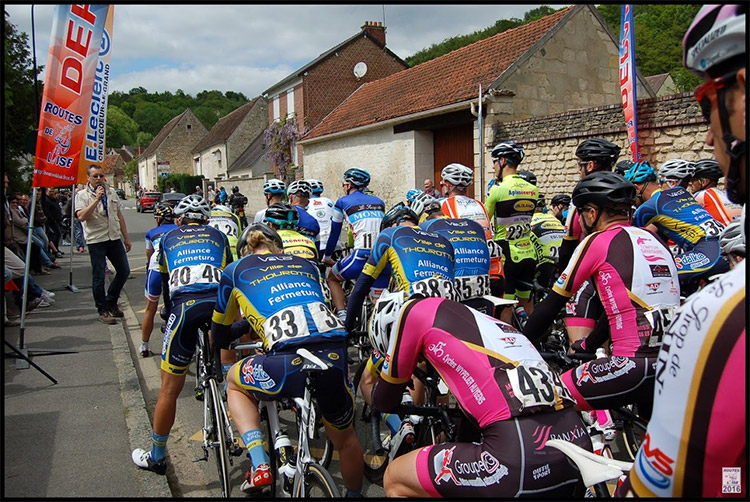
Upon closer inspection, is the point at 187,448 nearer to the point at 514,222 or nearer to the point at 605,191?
the point at 605,191

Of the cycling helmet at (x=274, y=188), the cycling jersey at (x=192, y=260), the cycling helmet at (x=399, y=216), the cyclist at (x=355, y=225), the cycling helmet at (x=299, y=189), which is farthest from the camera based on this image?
the cycling helmet at (x=299, y=189)

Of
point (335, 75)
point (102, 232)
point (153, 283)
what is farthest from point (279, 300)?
point (335, 75)

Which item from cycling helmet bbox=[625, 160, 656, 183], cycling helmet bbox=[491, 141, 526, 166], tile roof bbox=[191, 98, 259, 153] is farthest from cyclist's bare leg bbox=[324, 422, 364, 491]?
tile roof bbox=[191, 98, 259, 153]

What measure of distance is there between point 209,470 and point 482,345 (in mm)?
2864

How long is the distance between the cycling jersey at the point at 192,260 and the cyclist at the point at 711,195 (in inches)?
179

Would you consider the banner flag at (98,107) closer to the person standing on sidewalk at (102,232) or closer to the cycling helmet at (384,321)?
the person standing on sidewalk at (102,232)

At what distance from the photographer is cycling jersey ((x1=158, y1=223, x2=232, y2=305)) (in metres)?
4.22

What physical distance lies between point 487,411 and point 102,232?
808 cm

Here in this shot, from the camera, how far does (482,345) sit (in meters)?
2.39

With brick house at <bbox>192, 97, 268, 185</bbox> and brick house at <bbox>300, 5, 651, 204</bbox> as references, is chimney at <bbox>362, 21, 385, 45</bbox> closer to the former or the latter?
brick house at <bbox>300, 5, 651, 204</bbox>

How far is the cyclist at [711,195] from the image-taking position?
5.31 m

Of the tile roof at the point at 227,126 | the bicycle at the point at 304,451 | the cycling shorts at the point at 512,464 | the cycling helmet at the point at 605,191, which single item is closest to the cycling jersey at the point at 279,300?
the bicycle at the point at 304,451

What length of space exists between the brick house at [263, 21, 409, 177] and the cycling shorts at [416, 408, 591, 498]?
31930 mm

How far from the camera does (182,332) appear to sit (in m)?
4.05
